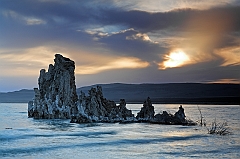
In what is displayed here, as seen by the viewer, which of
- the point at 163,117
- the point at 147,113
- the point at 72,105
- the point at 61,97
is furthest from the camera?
the point at 61,97

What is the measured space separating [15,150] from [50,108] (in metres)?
29.8

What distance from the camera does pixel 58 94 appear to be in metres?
52.1

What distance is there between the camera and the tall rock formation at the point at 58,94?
5125 cm

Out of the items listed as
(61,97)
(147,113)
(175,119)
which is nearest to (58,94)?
(61,97)

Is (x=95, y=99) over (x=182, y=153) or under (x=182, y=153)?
over

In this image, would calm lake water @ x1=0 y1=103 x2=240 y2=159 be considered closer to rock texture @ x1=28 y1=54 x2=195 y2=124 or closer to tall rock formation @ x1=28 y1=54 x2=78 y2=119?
rock texture @ x1=28 y1=54 x2=195 y2=124

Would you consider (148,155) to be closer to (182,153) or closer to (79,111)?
(182,153)

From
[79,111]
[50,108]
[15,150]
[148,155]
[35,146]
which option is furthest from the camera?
[50,108]

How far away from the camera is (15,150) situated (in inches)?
865

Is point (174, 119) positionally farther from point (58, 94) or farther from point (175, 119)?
point (58, 94)

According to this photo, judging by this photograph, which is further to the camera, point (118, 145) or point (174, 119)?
point (174, 119)

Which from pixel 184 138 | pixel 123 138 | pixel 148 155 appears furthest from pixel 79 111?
pixel 148 155

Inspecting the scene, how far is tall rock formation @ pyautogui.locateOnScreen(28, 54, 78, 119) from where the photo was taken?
168 feet

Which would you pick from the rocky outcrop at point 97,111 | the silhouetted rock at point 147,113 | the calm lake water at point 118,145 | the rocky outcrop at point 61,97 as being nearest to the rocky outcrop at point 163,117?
the silhouetted rock at point 147,113
